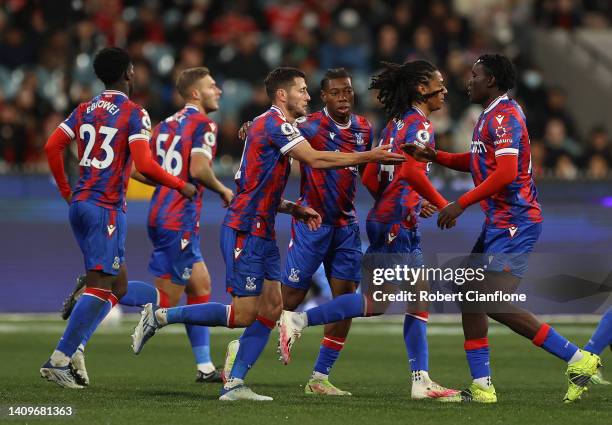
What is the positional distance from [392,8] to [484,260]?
13.8 meters

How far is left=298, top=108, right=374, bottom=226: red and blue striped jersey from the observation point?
9.91 meters

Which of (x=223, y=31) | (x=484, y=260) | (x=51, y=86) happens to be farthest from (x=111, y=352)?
(x=223, y=31)

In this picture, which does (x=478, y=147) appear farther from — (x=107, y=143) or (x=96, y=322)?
(x=96, y=322)

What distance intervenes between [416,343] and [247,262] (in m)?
1.47

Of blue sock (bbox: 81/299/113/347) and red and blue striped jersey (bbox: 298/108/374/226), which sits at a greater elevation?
red and blue striped jersey (bbox: 298/108/374/226)

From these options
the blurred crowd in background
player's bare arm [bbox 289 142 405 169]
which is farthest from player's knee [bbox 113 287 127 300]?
the blurred crowd in background

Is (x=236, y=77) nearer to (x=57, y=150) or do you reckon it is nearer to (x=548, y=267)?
(x=548, y=267)

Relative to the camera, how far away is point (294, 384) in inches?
410

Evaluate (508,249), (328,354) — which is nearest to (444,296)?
(328,354)

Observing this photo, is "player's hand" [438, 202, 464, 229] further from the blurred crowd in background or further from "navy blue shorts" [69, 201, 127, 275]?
the blurred crowd in background

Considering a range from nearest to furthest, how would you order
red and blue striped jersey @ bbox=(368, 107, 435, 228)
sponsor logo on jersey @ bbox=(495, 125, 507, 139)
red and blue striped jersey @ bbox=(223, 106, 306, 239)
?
sponsor logo on jersey @ bbox=(495, 125, 507, 139) < red and blue striped jersey @ bbox=(223, 106, 306, 239) < red and blue striped jersey @ bbox=(368, 107, 435, 228)

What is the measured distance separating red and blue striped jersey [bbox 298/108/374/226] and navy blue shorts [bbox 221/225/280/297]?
0.93 meters

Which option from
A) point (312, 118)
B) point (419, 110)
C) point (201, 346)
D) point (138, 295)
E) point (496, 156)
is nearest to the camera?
point (496, 156)

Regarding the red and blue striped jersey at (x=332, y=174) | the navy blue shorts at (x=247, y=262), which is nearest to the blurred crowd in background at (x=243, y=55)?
the red and blue striped jersey at (x=332, y=174)
